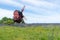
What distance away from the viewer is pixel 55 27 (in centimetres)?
1520

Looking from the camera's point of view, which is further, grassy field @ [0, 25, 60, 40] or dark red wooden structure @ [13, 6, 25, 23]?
dark red wooden structure @ [13, 6, 25, 23]

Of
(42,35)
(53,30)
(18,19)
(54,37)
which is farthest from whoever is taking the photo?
(18,19)

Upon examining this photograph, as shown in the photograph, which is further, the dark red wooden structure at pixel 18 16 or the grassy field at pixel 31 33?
the dark red wooden structure at pixel 18 16

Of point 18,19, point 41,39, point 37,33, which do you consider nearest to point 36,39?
point 41,39

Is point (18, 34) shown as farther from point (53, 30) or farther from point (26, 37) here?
point (53, 30)

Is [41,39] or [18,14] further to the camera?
[18,14]

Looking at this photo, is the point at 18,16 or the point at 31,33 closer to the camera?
the point at 31,33

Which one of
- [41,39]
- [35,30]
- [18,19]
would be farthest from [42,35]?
[18,19]

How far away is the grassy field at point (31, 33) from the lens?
43.3 ft

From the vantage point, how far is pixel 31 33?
14.4 m

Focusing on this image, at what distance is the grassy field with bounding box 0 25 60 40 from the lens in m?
13.2

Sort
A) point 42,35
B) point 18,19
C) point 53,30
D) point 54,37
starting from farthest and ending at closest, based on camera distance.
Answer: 1. point 18,19
2. point 53,30
3. point 42,35
4. point 54,37

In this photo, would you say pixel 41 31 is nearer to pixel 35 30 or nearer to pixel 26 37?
pixel 35 30

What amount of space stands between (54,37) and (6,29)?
346 cm
